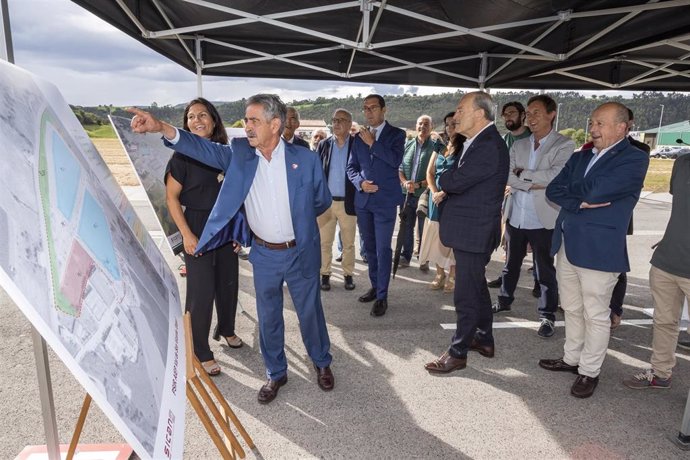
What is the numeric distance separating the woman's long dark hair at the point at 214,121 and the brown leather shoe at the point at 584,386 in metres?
3.00

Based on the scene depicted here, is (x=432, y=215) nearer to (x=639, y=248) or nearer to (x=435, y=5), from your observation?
(x=435, y=5)

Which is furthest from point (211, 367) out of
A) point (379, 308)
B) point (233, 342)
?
point (379, 308)

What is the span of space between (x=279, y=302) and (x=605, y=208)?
215 cm

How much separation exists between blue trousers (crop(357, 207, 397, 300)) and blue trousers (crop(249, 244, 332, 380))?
1.26m

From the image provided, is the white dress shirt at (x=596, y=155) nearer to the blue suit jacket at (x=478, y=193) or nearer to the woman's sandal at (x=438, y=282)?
the blue suit jacket at (x=478, y=193)

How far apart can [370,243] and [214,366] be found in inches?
74.0

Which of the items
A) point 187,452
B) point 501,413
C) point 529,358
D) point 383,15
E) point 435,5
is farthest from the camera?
point 383,15

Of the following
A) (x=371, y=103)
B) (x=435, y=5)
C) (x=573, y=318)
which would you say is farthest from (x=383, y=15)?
(x=573, y=318)

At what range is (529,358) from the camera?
332 cm

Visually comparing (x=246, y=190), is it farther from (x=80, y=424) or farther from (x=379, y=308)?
(x=379, y=308)

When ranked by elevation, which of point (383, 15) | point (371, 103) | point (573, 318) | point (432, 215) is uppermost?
point (383, 15)

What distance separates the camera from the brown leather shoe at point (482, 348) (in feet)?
10.9

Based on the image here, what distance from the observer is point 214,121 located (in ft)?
9.81

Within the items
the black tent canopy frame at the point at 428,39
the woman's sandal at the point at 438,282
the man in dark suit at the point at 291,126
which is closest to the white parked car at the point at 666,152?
the black tent canopy frame at the point at 428,39
